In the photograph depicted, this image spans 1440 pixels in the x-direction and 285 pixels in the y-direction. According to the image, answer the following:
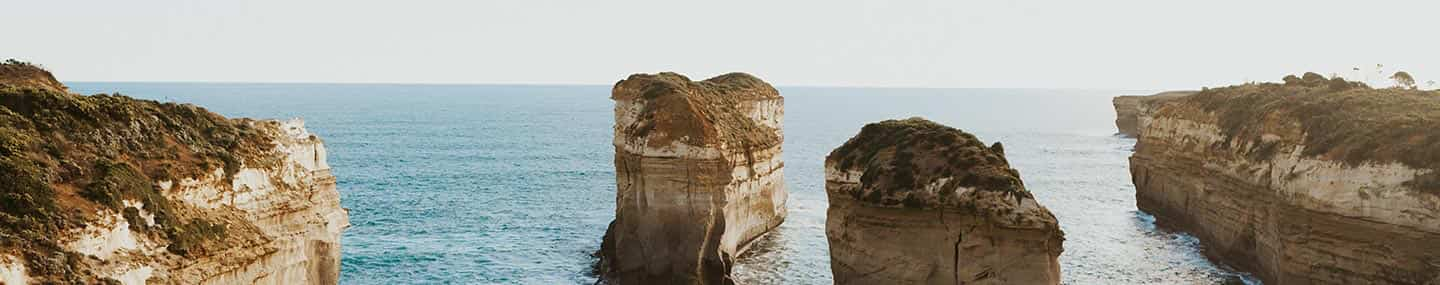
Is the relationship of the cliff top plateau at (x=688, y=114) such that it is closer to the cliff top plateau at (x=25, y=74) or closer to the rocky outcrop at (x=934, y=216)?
the rocky outcrop at (x=934, y=216)

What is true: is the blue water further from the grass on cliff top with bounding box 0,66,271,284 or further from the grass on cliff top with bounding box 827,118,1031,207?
the grass on cliff top with bounding box 0,66,271,284

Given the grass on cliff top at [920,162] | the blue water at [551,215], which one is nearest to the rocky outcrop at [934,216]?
the grass on cliff top at [920,162]

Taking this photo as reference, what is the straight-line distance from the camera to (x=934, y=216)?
87.9 ft

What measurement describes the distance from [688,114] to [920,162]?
1271cm

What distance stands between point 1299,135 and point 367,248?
39.0 meters

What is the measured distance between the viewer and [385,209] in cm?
5828

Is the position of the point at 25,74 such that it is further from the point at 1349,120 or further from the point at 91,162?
the point at 1349,120

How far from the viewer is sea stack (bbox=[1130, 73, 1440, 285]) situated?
29.6 meters

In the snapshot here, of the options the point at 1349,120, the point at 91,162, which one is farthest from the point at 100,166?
the point at 1349,120

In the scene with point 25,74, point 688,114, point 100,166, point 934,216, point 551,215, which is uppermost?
point 25,74

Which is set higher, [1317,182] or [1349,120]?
[1349,120]

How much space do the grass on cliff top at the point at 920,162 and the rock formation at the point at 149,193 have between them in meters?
15.2

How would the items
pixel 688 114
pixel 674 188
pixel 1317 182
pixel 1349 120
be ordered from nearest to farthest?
pixel 1317 182, pixel 1349 120, pixel 674 188, pixel 688 114

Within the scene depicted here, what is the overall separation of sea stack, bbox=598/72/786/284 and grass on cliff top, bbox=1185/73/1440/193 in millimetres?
20357
